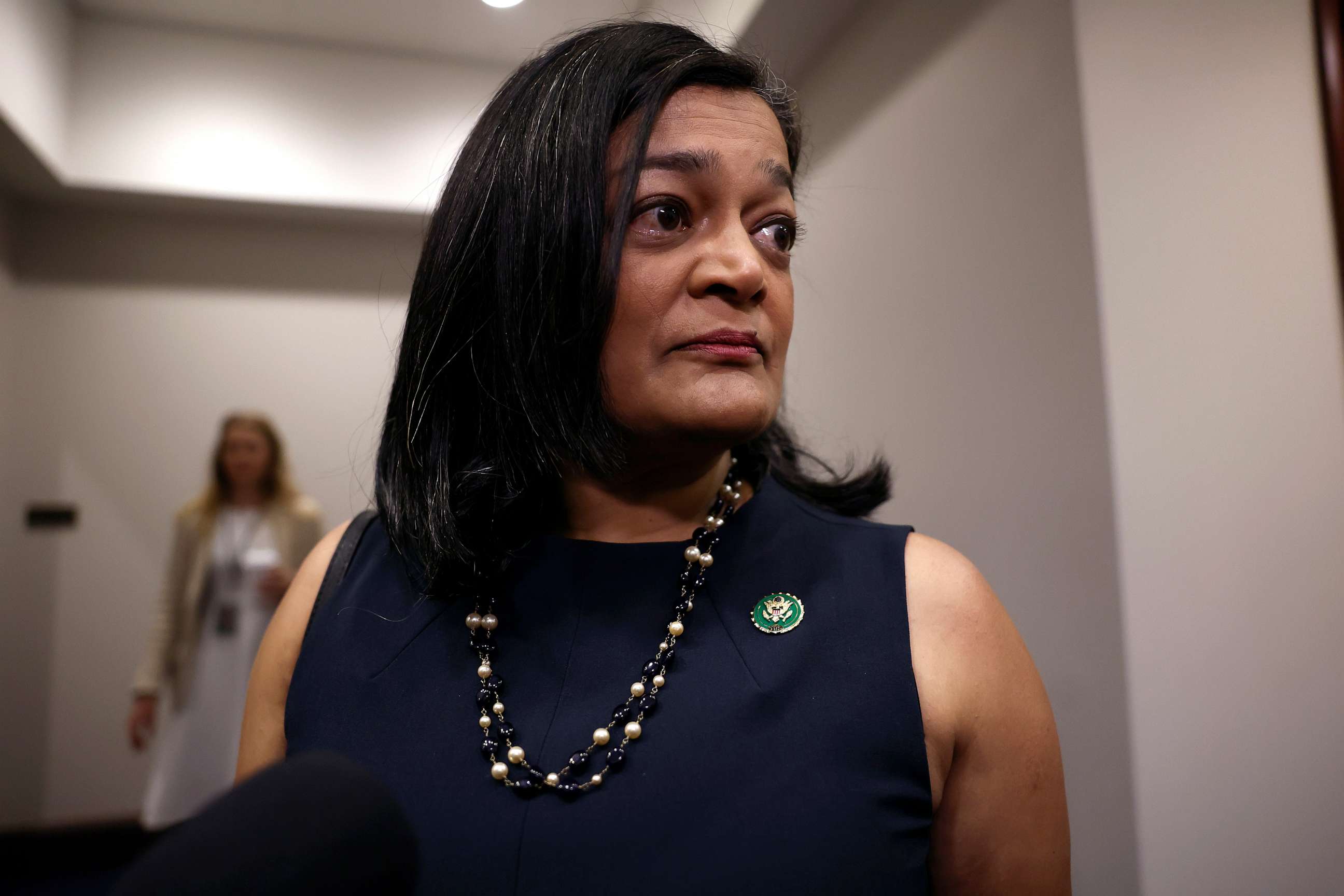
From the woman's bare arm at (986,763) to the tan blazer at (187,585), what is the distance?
88.3 inches

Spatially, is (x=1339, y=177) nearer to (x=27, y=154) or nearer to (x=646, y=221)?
(x=646, y=221)

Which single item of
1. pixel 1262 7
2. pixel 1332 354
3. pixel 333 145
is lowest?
pixel 1332 354

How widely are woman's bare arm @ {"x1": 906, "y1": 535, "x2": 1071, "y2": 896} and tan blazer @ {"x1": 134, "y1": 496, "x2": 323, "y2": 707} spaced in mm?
2244

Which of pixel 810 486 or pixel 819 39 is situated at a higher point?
pixel 819 39

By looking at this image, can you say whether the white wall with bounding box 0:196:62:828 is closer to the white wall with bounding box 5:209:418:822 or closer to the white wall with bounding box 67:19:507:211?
the white wall with bounding box 5:209:418:822

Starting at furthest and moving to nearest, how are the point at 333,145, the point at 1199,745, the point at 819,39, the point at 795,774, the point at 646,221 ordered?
1. the point at 333,145
2. the point at 819,39
3. the point at 1199,745
4. the point at 646,221
5. the point at 795,774

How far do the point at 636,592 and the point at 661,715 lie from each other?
143 millimetres

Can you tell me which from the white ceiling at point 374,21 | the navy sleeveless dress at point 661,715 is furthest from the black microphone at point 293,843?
the white ceiling at point 374,21

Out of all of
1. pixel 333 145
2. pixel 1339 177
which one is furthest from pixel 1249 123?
pixel 333 145

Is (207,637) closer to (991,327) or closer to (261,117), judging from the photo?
(261,117)

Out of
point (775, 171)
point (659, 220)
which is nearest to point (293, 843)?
point (659, 220)

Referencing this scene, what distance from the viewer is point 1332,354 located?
1423 mm

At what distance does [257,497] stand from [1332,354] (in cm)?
305

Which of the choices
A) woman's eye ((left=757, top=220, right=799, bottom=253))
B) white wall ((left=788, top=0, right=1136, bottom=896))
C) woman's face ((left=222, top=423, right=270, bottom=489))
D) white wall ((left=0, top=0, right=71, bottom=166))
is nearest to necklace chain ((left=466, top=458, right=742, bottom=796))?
woman's eye ((left=757, top=220, right=799, bottom=253))
